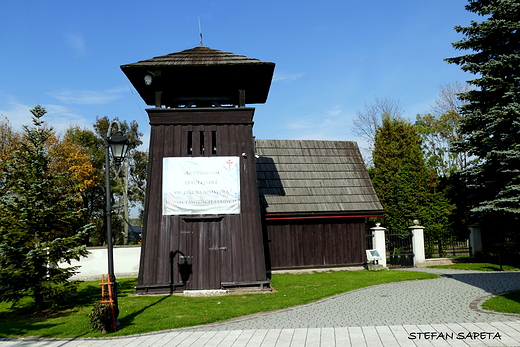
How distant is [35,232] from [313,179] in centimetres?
1326

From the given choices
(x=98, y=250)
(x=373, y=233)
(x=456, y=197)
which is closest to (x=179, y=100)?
(x=98, y=250)

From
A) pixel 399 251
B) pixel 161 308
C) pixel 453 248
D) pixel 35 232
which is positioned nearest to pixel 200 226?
pixel 161 308

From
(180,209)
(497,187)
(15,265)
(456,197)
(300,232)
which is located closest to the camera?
(15,265)

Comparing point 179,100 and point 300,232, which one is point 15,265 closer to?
point 179,100

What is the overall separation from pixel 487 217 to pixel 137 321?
51.6ft

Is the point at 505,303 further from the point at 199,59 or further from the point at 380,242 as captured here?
the point at 199,59

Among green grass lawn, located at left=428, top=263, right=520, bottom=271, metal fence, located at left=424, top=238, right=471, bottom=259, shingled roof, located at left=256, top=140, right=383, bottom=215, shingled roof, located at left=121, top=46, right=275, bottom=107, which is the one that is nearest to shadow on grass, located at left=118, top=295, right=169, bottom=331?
shingled roof, located at left=121, top=46, right=275, bottom=107

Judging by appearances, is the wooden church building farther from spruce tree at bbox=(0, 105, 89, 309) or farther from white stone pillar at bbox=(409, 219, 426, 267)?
white stone pillar at bbox=(409, 219, 426, 267)

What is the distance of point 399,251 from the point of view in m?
20.7

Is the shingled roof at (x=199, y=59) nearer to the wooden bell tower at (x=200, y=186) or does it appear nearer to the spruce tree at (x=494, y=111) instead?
the wooden bell tower at (x=200, y=186)

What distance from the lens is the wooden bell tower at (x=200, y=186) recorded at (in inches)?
547

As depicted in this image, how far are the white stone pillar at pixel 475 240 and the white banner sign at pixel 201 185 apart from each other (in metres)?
13.2

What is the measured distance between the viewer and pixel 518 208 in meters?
16.7

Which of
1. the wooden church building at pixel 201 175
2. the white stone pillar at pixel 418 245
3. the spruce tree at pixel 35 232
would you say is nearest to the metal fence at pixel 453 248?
the white stone pillar at pixel 418 245
